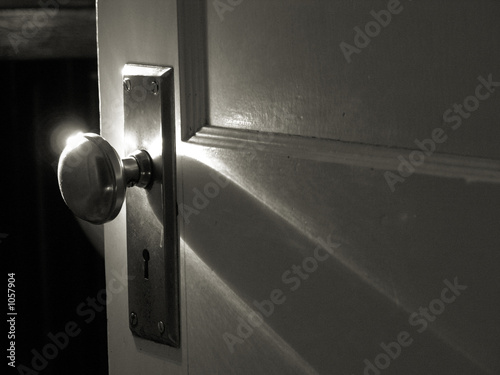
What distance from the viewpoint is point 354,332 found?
0.55 m

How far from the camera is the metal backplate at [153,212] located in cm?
67

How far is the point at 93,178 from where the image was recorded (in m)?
0.64

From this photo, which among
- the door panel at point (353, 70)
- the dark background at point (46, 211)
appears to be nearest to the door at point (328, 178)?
the door panel at point (353, 70)

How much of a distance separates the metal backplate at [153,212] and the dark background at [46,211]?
58 centimetres

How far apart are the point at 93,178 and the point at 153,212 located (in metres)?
0.07

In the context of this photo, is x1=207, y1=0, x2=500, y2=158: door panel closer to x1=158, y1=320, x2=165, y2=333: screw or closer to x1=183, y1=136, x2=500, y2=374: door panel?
x1=183, y1=136, x2=500, y2=374: door panel

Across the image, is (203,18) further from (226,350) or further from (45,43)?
(45,43)

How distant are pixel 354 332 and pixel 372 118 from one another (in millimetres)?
149

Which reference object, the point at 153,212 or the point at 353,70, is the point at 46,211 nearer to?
the point at 153,212

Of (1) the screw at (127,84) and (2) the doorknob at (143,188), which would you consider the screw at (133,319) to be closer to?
(2) the doorknob at (143,188)

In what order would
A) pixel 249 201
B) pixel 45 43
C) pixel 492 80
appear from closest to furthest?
pixel 492 80
pixel 249 201
pixel 45 43

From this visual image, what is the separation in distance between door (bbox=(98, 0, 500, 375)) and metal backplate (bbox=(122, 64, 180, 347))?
0.01 meters

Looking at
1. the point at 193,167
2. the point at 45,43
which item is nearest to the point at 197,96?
the point at 193,167

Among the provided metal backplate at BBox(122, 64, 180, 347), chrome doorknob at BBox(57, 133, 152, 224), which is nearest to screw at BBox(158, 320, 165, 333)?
metal backplate at BBox(122, 64, 180, 347)
